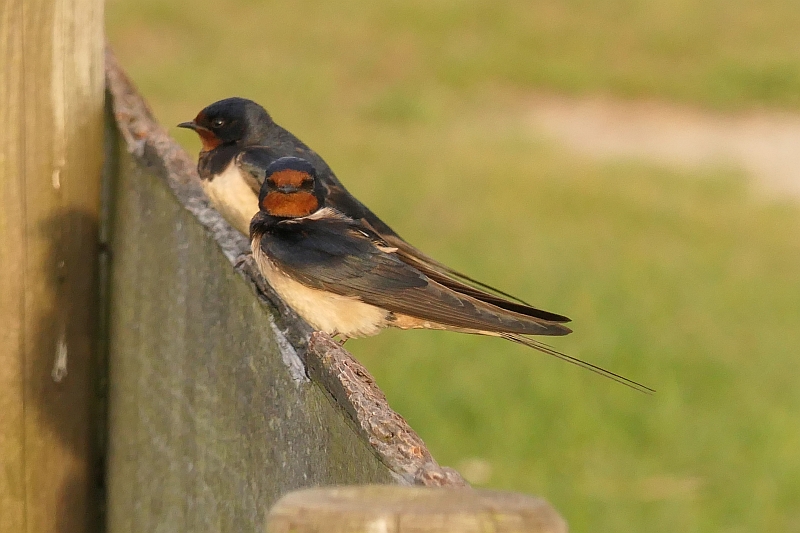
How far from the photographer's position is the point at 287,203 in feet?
8.52

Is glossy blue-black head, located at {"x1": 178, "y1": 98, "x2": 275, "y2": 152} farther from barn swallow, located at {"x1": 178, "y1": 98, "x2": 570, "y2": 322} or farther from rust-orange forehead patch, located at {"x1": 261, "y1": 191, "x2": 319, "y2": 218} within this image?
rust-orange forehead patch, located at {"x1": 261, "y1": 191, "x2": 319, "y2": 218}

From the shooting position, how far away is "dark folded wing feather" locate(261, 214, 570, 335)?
2318 mm

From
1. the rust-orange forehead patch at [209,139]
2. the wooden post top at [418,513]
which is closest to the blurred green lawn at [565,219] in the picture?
the rust-orange forehead patch at [209,139]

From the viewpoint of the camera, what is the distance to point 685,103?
13.7 metres

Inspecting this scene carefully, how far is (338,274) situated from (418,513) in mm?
1645

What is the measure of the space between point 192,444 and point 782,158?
11046 mm

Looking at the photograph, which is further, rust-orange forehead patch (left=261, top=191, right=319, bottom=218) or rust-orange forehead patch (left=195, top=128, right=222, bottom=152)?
rust-orange forehead patch (left=195, top=128, right=222, bottom=152)

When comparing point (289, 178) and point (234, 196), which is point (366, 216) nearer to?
point (234, 196)

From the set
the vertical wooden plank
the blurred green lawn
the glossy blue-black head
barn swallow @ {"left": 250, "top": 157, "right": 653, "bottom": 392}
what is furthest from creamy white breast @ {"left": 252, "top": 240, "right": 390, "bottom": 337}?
the blurred green lawn

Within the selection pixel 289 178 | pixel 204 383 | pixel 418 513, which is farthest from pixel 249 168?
pixel 418 513

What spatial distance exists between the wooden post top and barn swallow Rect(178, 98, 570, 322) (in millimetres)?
1644

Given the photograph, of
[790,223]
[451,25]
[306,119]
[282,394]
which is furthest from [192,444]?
[451,25]

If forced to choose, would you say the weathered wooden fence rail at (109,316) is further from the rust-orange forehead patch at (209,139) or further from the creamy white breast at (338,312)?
the rust-orange forehead patch at (209,139)

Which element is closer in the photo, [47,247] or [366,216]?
[47,247]
